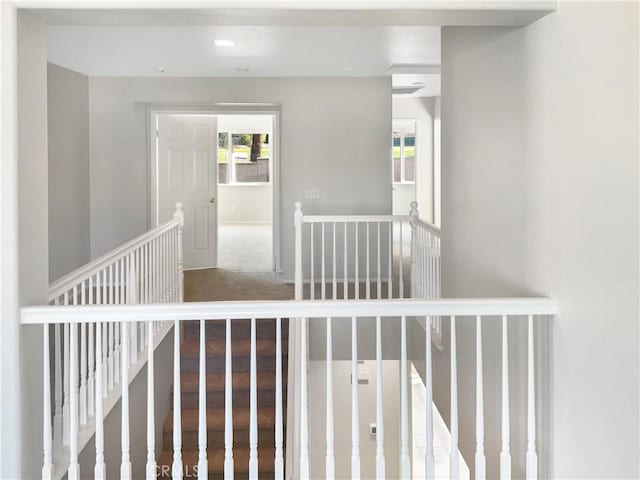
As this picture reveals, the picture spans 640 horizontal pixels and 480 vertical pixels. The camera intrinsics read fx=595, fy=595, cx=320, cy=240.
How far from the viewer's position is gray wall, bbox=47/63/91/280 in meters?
5.84

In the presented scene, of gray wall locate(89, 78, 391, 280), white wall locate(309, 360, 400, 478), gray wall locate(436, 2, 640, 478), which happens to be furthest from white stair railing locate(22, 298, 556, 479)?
white wall locate(309, 360, 400, 478)

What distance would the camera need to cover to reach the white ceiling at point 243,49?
15.0 feet

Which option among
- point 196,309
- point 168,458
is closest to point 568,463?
point 196,309

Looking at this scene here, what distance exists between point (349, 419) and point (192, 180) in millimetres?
3670

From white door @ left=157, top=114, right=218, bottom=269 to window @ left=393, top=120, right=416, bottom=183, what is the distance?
433 centimetres

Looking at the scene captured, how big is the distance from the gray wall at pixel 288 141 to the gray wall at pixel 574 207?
3.55 metres

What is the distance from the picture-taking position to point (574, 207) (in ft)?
6.98

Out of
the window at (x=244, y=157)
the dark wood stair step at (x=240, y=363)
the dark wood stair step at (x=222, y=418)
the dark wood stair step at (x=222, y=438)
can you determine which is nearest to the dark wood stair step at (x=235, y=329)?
the dark wood stair step at (x=240, y=363)

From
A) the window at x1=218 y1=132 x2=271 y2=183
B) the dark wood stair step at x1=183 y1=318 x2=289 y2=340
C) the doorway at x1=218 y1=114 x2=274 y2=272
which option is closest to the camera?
the dark wood stair step at x1=183 y1=318 x2=289 y2=340

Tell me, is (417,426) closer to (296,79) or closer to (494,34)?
(296,79)

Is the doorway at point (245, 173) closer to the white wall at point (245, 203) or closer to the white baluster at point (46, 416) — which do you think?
the white wall at point (245, 203)

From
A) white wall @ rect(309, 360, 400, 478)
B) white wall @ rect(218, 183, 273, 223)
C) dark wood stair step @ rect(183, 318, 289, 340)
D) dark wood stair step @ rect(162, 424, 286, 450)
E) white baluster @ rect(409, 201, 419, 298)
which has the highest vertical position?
white wall @ rect(218, 183, 273, 223)

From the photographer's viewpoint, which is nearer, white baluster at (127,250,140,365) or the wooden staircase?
white baluster at (127,250,140,365)

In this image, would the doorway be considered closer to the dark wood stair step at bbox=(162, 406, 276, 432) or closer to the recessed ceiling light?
the dark wood stair step at bbox=(162, 406, 276, 432)
